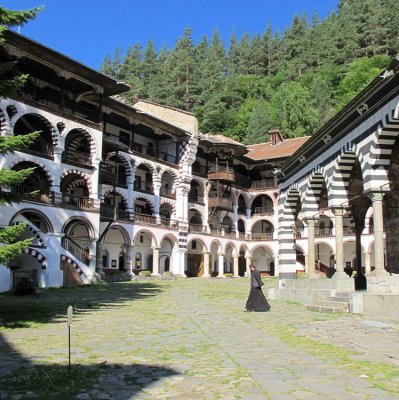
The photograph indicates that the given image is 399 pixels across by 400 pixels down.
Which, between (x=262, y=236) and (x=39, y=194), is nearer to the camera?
(x=39, y=194)

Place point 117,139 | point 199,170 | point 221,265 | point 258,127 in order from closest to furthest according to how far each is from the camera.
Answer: point 117,139
point 199,170
point 221,265
point 258,127

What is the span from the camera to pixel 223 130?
65.8 metres

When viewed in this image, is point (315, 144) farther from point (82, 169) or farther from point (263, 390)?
point (82, 169)

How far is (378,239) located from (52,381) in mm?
9442

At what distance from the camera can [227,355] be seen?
6684 millimetres

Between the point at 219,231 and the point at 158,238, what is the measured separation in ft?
31.6

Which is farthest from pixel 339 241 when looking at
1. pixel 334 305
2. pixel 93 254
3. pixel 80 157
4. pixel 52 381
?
pixel 80 157

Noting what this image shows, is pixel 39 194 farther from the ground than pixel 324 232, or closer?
farther from the ground

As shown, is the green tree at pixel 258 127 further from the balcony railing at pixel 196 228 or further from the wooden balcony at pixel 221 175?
the balcony railing at pixel 196 228

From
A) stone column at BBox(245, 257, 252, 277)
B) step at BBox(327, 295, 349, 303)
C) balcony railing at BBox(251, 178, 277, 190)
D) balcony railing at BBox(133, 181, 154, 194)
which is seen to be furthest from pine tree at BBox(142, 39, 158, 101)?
step at BBox(327, 295, 349, 303)

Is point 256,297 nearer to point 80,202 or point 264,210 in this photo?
point 80,202

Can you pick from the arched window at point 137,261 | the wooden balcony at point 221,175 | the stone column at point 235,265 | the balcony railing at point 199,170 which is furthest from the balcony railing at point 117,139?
the stone column at point 235,265

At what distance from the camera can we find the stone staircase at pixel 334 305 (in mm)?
12469

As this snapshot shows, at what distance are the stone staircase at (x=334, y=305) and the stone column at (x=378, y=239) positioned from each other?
113cm
